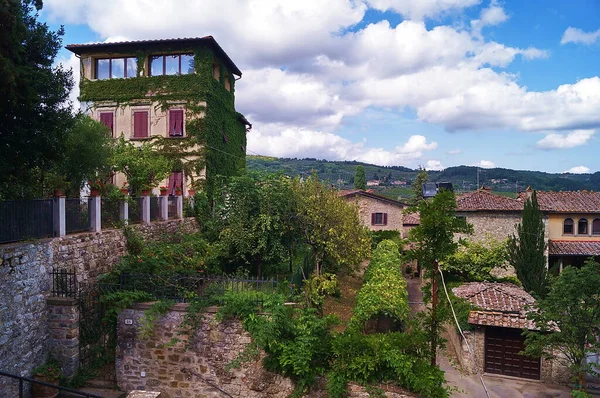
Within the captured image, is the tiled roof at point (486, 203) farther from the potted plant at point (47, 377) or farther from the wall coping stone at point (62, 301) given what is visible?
the potted plant at point (47, 377)

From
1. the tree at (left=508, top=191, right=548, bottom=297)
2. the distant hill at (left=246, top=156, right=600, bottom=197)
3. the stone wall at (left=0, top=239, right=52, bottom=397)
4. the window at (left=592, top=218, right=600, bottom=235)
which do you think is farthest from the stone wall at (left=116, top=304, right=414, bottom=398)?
the distant hill at (left=246, top=156, right=600, bottom=197)

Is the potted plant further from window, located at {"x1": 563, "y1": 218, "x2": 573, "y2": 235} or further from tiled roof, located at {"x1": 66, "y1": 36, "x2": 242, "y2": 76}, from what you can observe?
window, located at {"x1": 563, "y1": 218, "x2": 573, "y2": 235}

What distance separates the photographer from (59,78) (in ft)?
31.1

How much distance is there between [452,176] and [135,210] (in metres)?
121

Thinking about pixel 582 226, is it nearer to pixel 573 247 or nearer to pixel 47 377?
pixel 573 247

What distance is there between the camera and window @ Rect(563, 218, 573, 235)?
28188 mm

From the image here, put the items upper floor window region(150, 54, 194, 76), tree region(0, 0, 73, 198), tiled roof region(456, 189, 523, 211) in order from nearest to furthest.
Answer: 1. tree region(0, 0, 73, 198)
2. upper floor window region(150, 54, 194, 76)
3. tiled roof region(456, 189, 523, 211)

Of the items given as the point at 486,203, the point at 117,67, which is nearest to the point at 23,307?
the point at 117,67

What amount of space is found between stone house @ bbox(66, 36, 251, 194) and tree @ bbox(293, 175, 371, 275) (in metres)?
6.50

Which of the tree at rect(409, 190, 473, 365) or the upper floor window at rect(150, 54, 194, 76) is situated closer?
the tree at rect(409, 190, 473, 365)

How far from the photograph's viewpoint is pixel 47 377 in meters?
9.69

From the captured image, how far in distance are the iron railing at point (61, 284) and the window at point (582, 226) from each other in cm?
3148

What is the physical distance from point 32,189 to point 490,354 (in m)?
17.8

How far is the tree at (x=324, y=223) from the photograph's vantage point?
1864 cm
